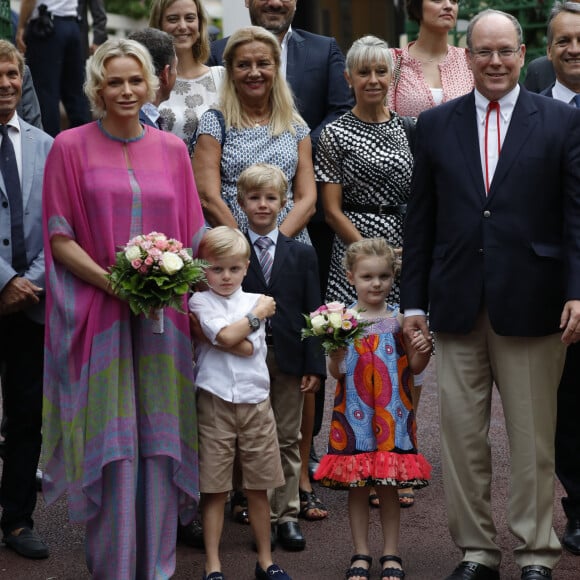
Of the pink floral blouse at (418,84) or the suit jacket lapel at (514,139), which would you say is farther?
the pink floral blouse at (418,84)

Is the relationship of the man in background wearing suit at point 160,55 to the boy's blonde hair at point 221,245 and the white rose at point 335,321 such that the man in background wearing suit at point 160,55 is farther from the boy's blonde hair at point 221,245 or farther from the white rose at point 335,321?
the white rose at point 335,321

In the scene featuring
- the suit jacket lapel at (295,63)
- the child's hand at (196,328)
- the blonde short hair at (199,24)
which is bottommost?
the child's hand at (196,328)

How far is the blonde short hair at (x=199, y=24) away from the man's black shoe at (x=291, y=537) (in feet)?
9.03

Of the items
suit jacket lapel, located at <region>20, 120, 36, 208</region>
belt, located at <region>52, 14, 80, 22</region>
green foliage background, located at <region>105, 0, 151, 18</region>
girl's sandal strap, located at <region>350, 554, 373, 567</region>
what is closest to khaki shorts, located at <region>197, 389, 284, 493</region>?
girl's sandal strap, located at <region>350, 554, 373, 567</region>

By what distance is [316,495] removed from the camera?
7289 millimetres

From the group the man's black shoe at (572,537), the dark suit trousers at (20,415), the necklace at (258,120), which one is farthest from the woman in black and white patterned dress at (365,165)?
the dark suit trousers at (20,415)

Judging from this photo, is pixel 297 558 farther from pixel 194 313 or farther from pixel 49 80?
pixel 49 80

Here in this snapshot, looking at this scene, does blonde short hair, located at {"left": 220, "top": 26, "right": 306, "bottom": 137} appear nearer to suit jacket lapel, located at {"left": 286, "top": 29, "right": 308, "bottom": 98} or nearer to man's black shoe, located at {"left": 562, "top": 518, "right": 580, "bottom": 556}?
suit jacket lapel, located at {"left": 286, "top": 29, "right": 308, "bottom": 98}

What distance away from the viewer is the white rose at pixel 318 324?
5.89 meters

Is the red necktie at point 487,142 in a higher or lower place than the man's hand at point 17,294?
higher

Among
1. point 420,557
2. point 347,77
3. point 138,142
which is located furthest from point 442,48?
point 420,557

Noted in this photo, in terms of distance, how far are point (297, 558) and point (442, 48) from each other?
321 cm

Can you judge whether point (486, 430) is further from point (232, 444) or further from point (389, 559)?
point (232, 444)

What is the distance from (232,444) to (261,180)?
1290mm
